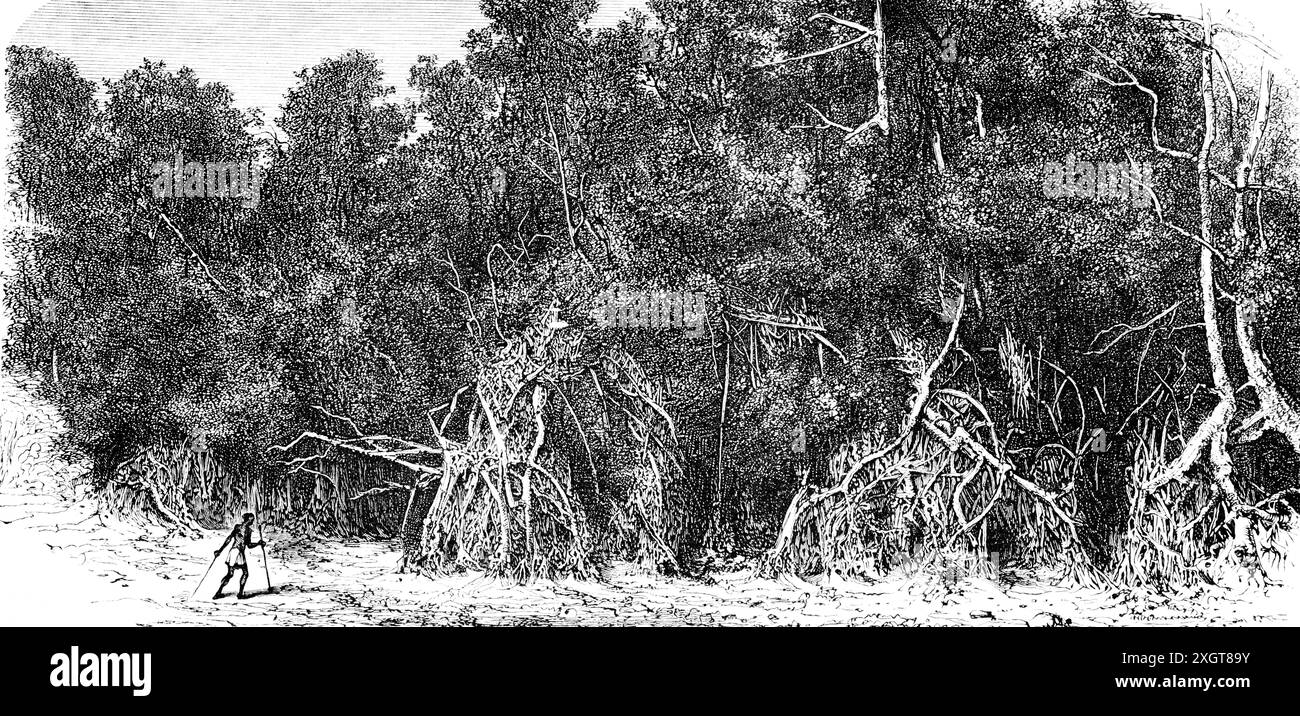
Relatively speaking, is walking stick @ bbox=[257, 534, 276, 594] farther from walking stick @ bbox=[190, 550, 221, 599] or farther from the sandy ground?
walking stick @ bbox=[190, 550, 221, 599]

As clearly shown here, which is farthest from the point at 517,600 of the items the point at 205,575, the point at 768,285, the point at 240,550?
the point at 768,285

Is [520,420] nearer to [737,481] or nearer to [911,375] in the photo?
[737,481]

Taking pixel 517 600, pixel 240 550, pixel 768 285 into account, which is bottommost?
pixel 517 600

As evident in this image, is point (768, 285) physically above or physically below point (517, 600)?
above

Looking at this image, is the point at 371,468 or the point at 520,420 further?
the point at 371,468

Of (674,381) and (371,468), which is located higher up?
(674,381)

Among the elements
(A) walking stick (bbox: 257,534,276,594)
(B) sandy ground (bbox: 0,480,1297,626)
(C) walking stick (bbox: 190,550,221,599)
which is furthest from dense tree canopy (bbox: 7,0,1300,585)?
(C) walking stick (bbox: 190,550,221,599)

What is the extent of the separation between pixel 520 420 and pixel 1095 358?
5191mm

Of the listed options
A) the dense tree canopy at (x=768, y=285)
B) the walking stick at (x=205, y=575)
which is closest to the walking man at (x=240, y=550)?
the walking stick at (x=205, y=575)

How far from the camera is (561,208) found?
972 cm

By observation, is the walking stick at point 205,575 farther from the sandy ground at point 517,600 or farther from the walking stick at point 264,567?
the walking stick at point 264,567

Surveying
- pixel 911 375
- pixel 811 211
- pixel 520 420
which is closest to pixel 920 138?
pixel 811 211

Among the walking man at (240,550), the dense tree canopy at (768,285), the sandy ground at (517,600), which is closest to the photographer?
the sandy ground at (517,600)

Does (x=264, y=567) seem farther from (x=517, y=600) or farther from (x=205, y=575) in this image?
(x=517, y=600)
